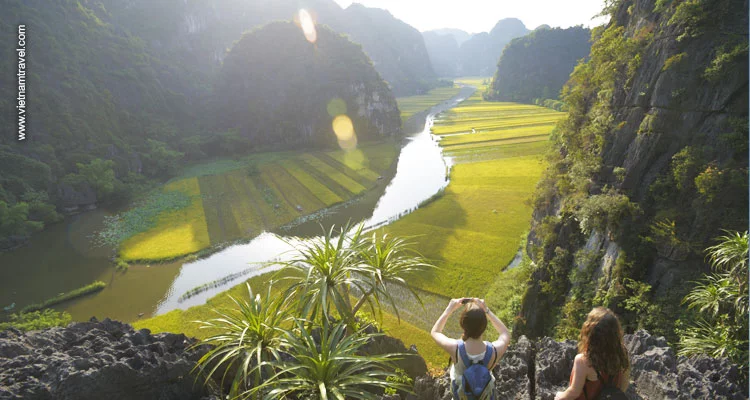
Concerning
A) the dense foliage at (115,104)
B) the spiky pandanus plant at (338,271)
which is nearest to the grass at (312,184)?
the dense foliage at (115,104)

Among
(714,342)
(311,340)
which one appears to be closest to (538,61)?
(714,342)

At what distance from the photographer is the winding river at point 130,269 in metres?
22.4

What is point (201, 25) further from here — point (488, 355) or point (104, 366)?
point (488, 355)

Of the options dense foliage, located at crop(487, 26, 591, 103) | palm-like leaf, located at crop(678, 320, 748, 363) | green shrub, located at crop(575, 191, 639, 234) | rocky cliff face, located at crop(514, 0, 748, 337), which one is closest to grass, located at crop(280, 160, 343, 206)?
rocky cliff face, located at crop(514, 0, 748, 337)

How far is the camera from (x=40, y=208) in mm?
34938

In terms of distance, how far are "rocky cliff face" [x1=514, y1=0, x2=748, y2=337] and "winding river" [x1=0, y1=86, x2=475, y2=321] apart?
11.7 m

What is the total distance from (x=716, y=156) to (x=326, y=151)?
60150 millimetres

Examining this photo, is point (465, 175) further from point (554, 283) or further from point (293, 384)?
point (293, 384)

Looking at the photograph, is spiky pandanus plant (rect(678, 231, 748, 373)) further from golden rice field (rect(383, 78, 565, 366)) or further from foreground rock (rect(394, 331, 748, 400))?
golden rice field (rect(383, 78, 565, 366))

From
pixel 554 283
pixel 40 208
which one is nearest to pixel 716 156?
pixel 554 283

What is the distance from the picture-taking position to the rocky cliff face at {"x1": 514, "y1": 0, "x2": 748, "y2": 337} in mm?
9719

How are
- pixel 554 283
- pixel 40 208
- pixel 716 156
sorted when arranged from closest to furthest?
1. pixel 716 156
2. pixel 554 283
3. pixel 40 208

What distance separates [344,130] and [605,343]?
7551 cm

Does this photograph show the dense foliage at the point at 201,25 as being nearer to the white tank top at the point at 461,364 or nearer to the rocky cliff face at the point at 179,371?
the rocky cliff face at the point at 179,371
